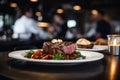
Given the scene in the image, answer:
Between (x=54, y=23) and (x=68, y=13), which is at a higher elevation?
(x=68, y=13)

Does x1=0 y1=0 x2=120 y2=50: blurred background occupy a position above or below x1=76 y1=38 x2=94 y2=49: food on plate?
above

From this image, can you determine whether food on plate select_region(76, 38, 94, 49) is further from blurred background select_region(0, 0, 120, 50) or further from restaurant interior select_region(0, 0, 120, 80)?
blurred background select_region(0, 0, 120, 50)

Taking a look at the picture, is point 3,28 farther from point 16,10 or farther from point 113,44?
point 113,44

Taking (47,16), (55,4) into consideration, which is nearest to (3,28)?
(47,16)

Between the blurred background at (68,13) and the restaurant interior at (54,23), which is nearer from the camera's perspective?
the restaurant interior at (54,23)

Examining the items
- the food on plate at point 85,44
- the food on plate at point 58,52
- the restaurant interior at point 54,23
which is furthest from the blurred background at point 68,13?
the food on plate at point 58,52

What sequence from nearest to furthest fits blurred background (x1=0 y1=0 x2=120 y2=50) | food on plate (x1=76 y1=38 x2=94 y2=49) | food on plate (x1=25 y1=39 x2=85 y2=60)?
food on plate (x1=25 y1=39 x2=85 y2=60) → food on plate (x1=76 y1=38 x2=94 y2=49) → blurred background (x1=0 y1=0 x2=120 y2=50)

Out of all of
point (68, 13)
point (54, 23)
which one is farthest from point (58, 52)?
point (68, 13)

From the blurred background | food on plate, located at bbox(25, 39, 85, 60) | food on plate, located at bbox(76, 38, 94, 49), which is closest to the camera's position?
food on plate, located at bbox(25, 39, 85, 60)

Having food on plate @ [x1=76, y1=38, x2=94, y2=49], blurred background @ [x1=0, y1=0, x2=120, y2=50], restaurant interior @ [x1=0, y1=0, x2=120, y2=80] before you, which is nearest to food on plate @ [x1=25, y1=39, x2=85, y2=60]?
restaurant interior @ [x1=0, y1=0, x2=120, y2=80]

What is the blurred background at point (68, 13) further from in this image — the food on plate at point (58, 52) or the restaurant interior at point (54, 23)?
the food on plate at point (58, 52)

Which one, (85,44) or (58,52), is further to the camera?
(85,44)

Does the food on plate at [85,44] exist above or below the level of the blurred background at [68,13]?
below

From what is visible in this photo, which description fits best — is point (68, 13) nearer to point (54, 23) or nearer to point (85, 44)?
point (54, 23)
